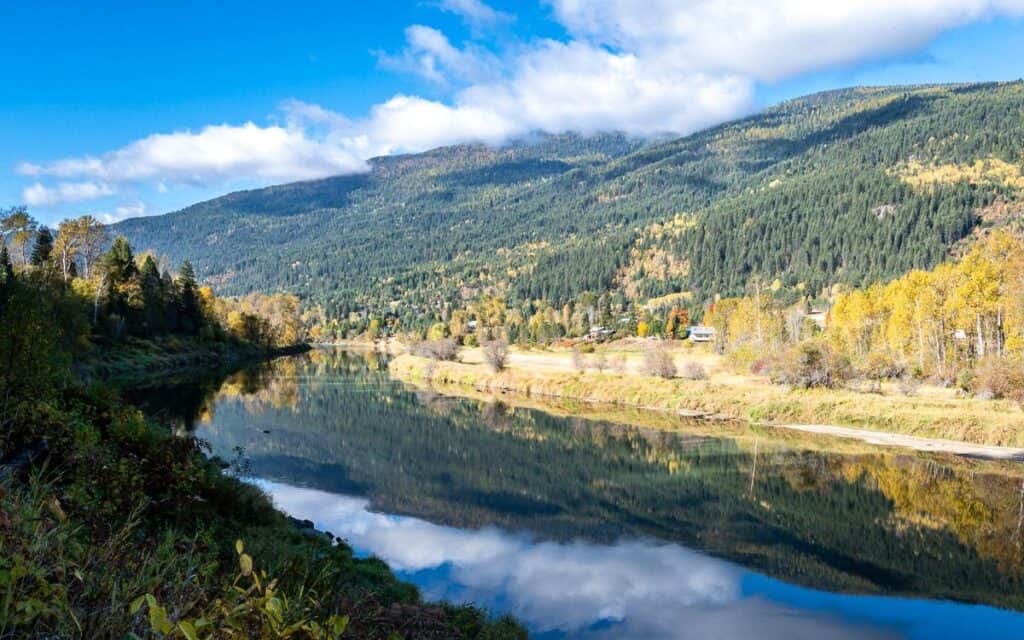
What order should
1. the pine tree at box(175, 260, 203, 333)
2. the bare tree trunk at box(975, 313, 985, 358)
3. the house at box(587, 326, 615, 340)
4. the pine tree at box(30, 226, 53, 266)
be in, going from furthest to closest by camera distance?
the house at box(587, 326, 615, 340), the pine tree at box(175, 260, 203, 333), the pine tree at box(30, 226, 53, 266), the bare tree trunk at box(975, 313, 985, 358)

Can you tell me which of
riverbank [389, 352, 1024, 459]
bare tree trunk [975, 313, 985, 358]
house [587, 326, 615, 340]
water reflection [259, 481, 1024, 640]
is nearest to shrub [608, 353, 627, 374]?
riverbank [389, 352, 1024, 459]

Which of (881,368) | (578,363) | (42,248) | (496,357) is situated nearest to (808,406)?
(881,368)

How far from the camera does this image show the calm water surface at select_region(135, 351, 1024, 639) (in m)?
17.8

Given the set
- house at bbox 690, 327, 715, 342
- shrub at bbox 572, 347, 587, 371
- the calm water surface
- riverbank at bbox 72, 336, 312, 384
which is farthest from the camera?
house at bbox 690, 327, 715, 342

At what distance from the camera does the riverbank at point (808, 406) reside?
36406mm

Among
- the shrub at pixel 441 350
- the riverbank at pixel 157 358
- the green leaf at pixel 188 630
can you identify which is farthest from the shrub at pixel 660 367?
the green leaf at pixel 188 630

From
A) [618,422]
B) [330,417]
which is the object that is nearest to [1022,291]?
[618,422]

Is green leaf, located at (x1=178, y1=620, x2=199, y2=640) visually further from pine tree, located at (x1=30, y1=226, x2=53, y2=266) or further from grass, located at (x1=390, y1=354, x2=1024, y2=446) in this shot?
pine tree, located at (x1=30, y1=226, x2=53, y2=266)

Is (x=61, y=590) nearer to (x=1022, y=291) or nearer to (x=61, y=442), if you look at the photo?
(x=61, y=442)

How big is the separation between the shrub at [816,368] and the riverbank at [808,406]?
5.52ft

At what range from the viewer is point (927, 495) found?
2752cm

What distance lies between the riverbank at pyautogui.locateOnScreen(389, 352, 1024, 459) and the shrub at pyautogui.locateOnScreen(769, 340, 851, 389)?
168 cm

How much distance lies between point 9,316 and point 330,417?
105 ft

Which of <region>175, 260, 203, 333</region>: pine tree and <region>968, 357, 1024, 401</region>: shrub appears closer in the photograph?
<region>968, 357, 1024, 401</region>: shrub
